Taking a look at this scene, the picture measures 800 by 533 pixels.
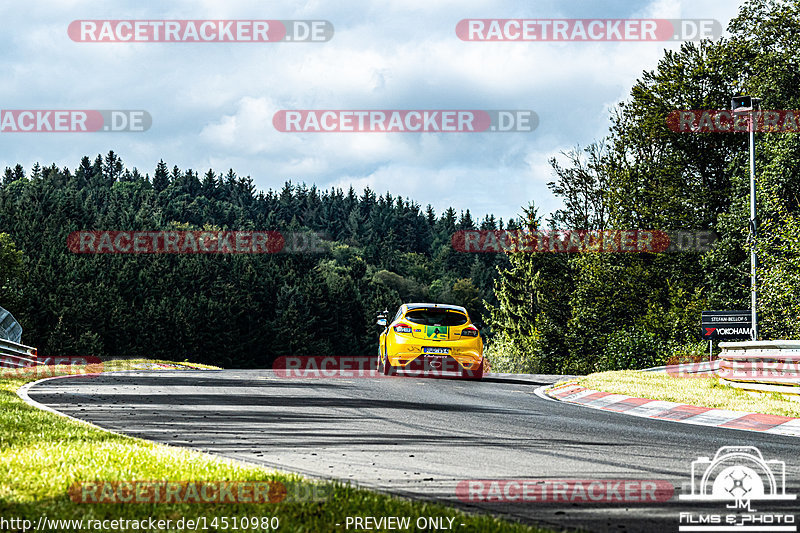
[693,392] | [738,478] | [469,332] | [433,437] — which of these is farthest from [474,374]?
[738,478]

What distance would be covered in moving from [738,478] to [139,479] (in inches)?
191

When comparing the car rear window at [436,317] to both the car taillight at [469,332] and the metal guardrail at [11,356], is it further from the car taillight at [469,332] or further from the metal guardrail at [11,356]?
the metal guardrail at [11,356]

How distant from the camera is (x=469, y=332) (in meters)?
20.1

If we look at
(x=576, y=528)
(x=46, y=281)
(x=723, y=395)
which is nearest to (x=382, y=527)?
(x=576, y=528)

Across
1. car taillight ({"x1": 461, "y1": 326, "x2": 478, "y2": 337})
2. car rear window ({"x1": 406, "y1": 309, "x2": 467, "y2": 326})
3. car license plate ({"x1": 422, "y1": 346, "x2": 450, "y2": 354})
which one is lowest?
car license plate ({"x1": 422, "y1": 346, "x2": 450, "y2": 354})

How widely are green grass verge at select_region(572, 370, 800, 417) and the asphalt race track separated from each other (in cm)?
193

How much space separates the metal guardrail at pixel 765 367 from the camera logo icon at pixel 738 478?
682 cm

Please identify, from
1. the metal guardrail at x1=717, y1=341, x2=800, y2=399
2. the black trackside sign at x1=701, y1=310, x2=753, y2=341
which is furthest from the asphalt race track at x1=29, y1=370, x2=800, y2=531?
the black trackside sign at x1=701, y1=310, x2=753, y2=341

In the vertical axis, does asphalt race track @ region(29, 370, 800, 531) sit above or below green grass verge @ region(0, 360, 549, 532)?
below

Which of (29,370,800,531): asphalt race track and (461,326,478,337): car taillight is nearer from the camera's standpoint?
(29,370,800,531): asphalt race track

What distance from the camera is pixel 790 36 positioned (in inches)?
1411

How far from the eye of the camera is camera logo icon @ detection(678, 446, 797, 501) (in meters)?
6.59

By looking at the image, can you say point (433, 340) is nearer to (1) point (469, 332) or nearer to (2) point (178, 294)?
(1) point (469, 332)

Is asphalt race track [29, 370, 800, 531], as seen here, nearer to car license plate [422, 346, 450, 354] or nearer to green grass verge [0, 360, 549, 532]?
green grass verge [0, 360, 549, 532]
